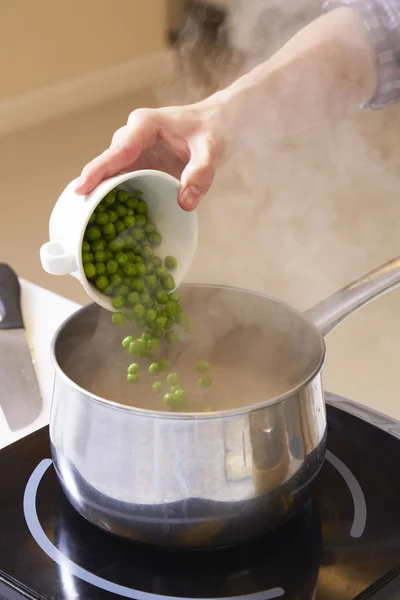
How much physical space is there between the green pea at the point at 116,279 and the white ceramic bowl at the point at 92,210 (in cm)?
2

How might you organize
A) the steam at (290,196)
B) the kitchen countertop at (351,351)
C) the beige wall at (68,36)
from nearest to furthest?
the kitchen countertop at (351,351) → the steam at (290,196) → the beige wall at (68,36)

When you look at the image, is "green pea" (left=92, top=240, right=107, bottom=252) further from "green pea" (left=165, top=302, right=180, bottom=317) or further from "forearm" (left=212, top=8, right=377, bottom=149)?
"forearm" (left=212, top=8, right=377, bottom=149)

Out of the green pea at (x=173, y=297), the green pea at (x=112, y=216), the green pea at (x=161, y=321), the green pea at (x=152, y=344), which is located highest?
the green pea at (x=112, y=216)

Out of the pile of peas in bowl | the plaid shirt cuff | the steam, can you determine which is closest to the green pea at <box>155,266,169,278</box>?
the pile of peas in bowl

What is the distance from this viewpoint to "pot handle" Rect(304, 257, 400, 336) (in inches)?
31.4

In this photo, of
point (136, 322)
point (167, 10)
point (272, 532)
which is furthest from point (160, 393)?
point (167, 10)

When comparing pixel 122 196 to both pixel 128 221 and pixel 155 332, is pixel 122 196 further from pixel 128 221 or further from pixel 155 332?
pixel 155 332

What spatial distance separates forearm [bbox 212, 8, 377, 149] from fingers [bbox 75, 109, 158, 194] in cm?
14

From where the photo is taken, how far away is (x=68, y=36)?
4.14 m

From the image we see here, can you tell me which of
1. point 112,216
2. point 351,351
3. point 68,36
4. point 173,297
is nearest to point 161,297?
point 173,297

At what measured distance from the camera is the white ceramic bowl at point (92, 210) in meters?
0.82

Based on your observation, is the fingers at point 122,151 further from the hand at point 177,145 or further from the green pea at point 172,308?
the green pea at point 172,308

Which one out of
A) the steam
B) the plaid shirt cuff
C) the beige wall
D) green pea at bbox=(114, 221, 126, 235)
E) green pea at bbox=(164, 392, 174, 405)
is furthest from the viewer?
the beige wall

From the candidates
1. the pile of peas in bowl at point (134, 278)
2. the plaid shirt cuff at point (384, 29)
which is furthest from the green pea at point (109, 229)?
the plaid shirt cuff at point (384, 29)
